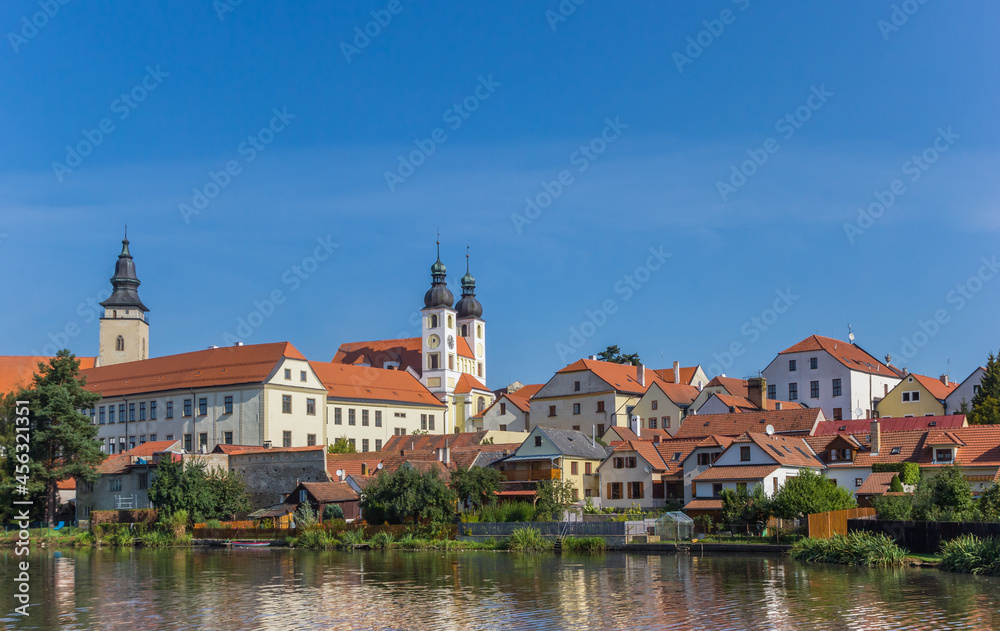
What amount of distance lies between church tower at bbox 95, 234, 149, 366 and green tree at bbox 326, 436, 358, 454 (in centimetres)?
4080

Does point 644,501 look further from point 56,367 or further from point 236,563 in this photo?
point 56,367

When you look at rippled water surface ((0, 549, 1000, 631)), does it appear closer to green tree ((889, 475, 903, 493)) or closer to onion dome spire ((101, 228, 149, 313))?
green tree ((889, 475, 903, 493))

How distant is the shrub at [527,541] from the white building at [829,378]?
1616 inches

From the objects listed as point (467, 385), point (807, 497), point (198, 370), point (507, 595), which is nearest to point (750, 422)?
point (807, 497)

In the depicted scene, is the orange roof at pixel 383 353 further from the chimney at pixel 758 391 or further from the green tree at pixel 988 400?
the green tree at pixel 988 400

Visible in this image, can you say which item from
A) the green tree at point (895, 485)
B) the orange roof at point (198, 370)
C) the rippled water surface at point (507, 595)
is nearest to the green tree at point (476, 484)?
the rippled water surface at point (507, 595)

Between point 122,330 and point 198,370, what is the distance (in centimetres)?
3237

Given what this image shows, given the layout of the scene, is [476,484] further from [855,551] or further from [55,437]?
[55,437]

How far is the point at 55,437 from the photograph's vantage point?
73.9 m

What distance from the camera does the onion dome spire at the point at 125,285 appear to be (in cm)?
12606

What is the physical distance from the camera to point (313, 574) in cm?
4459

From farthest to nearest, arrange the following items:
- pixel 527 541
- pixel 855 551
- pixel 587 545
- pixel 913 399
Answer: pixel 913 399 → pixel 527 541 → pixel 587 545 → pixel 855 551

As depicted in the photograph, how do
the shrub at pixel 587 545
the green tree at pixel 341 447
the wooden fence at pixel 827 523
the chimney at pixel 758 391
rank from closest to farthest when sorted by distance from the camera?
1. the wooden fence at pixel 827 523
2. the shrub at pixel 587 545
3. the chimney at pixel 758 391
4. the green tree at pixel 341 447

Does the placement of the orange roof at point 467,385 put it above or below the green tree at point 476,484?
above
